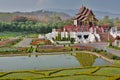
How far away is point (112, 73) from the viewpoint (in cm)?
1526

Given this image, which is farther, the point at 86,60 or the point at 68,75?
the point at 86,60

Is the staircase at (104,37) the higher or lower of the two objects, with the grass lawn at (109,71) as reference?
higher

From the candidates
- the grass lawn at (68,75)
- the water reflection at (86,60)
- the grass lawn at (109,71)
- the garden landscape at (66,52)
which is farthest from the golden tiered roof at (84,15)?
the grass lawn at (109,71)

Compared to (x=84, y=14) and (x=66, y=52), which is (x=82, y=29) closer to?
(x=84, y=14)

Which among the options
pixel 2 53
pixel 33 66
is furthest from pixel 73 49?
pixel 33 66

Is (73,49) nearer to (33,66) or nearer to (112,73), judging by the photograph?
(33,66)

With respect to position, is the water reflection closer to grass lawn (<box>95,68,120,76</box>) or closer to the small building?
grass lawn (<box>95,68,120,76</box>)

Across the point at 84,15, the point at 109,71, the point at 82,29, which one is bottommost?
the point at 109,71

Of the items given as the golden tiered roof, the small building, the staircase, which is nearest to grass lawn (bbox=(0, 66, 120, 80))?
the small building

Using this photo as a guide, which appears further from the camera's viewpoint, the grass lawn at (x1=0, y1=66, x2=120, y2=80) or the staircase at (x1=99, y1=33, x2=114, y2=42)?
the staircase at (x1=99, y1=33, x2=114, y2=42)

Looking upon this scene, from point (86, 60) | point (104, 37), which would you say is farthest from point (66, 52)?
point (104, 37)

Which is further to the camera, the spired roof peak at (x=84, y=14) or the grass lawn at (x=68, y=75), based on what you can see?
the spired roof peak at (x=84, y=14)

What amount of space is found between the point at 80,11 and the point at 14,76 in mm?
35394

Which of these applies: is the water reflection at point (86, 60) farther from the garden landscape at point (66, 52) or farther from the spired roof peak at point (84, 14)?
the spired roof peak at point (84, 14)
